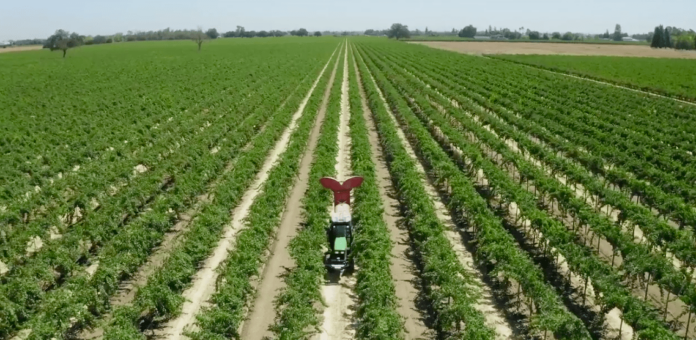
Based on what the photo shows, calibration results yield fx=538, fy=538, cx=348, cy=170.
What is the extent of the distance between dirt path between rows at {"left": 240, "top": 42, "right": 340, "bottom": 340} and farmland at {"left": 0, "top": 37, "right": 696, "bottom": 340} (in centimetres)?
8

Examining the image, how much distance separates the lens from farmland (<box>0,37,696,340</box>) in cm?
1264

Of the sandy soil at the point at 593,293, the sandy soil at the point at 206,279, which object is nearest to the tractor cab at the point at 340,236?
the sandy soil at the point at 206,279

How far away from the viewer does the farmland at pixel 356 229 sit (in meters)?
12.6

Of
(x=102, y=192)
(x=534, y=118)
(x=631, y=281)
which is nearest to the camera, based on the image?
(x=631, y=281)

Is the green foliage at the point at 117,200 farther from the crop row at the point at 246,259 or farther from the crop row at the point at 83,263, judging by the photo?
the crop row at the point at 246,259

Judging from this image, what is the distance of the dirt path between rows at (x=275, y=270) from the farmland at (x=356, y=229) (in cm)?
8

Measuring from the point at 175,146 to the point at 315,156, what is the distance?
777 centimetres

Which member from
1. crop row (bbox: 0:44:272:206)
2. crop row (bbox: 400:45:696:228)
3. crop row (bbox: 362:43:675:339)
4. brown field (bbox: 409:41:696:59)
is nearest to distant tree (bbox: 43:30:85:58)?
crop row (bbox: 0:44:272:206)

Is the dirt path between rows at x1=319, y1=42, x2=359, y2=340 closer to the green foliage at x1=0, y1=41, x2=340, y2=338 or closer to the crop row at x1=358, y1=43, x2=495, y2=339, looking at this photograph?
the crop row at x1=358, y1=43, x2=495, y2=339

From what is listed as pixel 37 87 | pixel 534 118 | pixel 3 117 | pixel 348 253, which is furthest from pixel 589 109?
pixel 37 87

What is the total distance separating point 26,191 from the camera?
20391 mm

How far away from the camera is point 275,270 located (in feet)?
51.9

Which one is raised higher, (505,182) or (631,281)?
(505,182)

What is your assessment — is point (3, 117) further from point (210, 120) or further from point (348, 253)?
point (348, 253)
